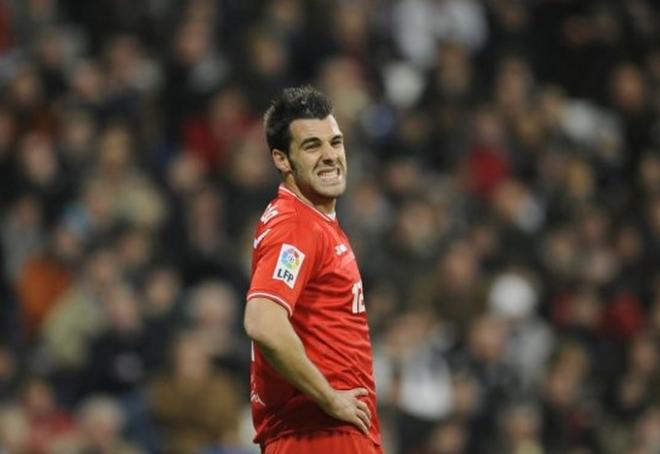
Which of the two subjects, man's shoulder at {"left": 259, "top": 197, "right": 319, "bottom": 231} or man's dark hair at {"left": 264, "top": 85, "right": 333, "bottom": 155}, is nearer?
man's shoulder at {"left": 259, "top": 197, "right": 319, "bottom": 231}

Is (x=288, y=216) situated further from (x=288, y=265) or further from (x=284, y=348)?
(x=284, y=348)

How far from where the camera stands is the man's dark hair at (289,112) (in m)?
5.43

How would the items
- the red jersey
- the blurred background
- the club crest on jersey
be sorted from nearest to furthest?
the club crest on jersey
the red jersey
the blurred background

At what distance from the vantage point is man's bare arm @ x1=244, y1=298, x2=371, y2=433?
5.07 meters

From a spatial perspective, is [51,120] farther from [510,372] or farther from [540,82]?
[540,82]

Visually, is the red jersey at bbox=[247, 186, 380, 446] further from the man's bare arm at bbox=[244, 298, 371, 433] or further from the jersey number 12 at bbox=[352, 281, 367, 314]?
the man's bare arm at bbox=[244, 298, 371, 433]

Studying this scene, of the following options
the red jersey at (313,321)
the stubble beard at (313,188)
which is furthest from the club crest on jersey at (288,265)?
the stubble beard at (313,188)

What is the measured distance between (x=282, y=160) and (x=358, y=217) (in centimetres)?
680

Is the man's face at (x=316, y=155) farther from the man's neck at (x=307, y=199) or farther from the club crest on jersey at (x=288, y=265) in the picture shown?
the club crest on jersey at (x=288, y=265)

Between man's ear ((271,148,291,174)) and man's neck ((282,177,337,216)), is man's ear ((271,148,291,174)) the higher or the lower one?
the higher one

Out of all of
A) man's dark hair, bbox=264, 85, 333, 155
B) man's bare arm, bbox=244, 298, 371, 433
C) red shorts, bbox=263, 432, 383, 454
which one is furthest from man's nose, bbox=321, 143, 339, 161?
red shorts, bbox=263, 432, 383, 454

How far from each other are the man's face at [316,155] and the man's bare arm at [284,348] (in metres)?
0.50

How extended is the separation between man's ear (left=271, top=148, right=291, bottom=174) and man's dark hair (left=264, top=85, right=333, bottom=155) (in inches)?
0.5

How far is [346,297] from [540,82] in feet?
33.0
